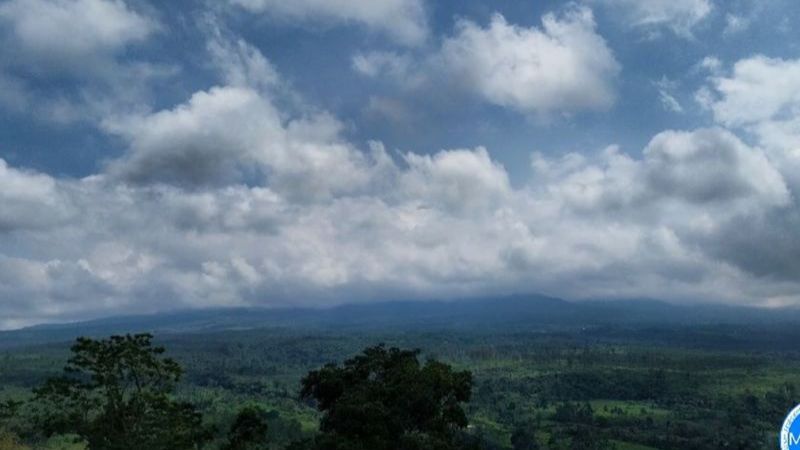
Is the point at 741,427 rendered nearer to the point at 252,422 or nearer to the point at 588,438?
the point at 588,438

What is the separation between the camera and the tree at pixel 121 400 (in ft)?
124

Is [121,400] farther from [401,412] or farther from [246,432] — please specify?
[401,412]

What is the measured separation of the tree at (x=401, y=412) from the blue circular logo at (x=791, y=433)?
3511cm

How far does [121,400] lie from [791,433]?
3744 centimetres

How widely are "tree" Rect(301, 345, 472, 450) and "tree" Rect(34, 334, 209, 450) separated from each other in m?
10.2

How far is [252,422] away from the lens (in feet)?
159

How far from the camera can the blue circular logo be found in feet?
29.3

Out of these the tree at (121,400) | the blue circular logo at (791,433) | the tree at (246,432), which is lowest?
the tree at (246,432)

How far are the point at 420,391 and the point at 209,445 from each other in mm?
130231

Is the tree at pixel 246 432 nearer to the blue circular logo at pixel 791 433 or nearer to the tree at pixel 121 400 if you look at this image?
the tree at pixel 121 400

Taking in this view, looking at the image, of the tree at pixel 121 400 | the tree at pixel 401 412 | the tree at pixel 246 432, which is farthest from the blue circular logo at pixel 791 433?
the tree at pixel 246 432

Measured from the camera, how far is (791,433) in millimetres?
8977

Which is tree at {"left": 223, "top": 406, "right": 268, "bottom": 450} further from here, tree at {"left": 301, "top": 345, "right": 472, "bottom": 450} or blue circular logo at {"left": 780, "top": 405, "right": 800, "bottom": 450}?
blue circular logo at {"left": 780, "top": 405, "right": 800, "bottom": 450}

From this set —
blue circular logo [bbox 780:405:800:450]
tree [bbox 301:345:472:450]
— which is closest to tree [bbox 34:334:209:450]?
tree [bbox 301:345:472:450]
